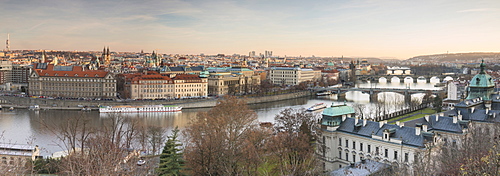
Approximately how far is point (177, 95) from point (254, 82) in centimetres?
1965

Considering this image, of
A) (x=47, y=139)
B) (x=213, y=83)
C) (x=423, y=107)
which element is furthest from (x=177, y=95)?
(x=423, y=107)

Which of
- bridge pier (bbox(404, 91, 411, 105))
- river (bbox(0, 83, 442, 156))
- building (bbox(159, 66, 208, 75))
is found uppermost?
building (bbox(159, 66, 208, 75))

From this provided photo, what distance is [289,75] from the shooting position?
81500mm

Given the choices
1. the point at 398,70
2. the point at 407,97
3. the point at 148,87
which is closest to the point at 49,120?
the point at 148,87

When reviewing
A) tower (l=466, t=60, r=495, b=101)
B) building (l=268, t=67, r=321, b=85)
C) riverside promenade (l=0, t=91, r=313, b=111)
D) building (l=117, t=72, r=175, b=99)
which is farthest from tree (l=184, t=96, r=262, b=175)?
building (l=268, t=67, r=321, b=85)

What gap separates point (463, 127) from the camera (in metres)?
18.6

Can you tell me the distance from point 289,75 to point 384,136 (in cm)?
6451

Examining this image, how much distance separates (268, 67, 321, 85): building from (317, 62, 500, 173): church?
193 feet

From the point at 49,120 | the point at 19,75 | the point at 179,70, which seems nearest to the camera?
the point at 49,120

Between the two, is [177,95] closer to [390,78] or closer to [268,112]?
[268,112]

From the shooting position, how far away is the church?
16531mm

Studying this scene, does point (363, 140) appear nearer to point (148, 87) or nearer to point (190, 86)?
point (148, 87)

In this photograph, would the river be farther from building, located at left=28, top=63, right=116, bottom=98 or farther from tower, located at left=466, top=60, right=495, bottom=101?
tower, located at left=466, top=60, right=495, bottom=101

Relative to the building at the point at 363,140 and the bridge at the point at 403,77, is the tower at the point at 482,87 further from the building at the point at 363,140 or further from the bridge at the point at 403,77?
the bridge at the point at 403,77
